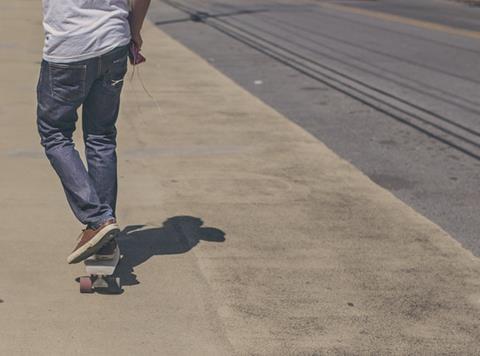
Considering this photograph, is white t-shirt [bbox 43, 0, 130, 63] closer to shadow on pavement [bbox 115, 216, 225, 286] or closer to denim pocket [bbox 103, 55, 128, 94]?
denim pocket [bbox 103, 55, 128, 94]

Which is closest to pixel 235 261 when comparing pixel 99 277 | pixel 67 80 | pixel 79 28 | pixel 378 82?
pixel 99 277

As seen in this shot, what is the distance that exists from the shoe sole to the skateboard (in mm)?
53

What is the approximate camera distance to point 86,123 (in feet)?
17.3

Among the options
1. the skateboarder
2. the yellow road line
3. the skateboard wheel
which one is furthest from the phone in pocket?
the yellow road line

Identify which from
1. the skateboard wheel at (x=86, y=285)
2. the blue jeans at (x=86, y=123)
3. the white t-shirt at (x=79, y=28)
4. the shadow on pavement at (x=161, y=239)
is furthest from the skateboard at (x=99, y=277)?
the white t-shirt at (x=79, y=28)

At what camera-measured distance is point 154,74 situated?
14.2m

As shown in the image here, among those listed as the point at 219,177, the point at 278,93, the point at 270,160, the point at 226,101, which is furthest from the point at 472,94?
the point at 219,177

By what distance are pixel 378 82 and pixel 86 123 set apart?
9389mm

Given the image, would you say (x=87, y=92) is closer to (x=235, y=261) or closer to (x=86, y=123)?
(x=86, y=123)

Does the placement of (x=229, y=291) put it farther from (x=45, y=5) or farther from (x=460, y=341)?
(x=45, y=5)

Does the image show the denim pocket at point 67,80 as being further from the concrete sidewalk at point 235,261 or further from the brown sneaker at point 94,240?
the concrete sidewalk at point 235,261

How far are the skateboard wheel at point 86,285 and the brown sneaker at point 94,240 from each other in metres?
0.10

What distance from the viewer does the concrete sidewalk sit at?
4.58 metres

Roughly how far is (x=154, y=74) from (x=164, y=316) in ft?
31.6
